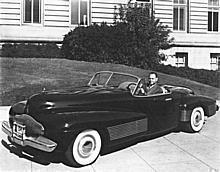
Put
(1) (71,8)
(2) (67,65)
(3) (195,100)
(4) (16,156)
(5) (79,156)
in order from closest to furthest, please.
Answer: (5) (79,156)
(4) (16,156)
(3) (195,100)
(2) (67,65)
(1) (71,8)

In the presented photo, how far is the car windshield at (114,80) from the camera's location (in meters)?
5.30

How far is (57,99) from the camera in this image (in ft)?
14.7

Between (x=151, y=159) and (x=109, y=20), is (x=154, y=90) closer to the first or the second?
(x=151, y=159)

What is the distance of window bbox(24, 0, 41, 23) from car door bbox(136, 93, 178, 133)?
6614 mm

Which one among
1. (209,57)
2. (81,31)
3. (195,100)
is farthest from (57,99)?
(209,57)

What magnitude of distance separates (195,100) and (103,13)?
7.65m

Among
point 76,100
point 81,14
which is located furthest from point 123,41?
point 76,100

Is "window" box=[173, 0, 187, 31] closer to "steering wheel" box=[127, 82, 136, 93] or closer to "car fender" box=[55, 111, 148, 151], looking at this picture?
"steering wheel" box=[127, 82, 136, 93]

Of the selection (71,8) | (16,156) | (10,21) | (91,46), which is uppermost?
(71,8)

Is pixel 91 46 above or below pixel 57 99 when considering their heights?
above

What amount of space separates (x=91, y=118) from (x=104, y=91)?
72cm

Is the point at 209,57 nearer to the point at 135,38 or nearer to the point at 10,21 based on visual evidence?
the point at 135,38

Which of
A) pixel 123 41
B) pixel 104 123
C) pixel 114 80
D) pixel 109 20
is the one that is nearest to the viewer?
pixel 104 123

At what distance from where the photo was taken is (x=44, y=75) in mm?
8656
